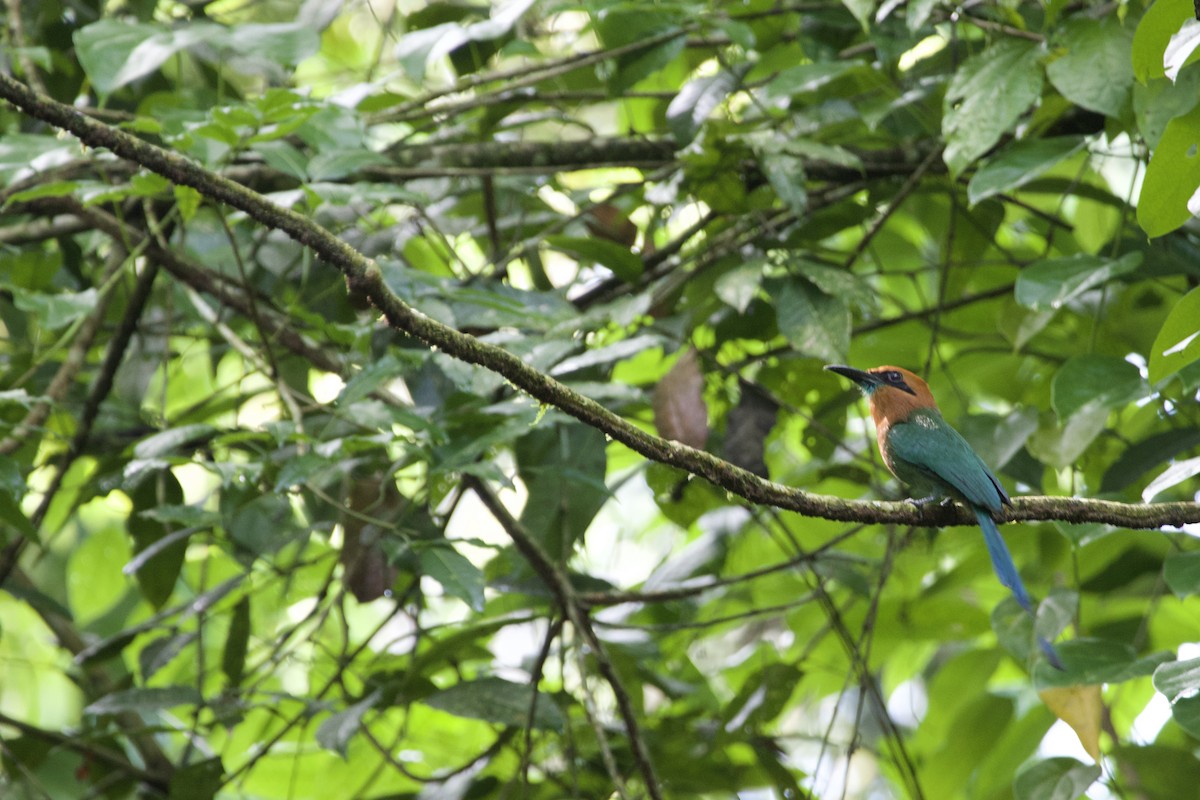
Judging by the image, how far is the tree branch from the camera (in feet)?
5.52

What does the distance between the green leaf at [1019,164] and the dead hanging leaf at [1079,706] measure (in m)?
1.05

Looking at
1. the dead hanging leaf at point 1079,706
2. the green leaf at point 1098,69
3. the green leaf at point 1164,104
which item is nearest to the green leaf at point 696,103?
the green leaf at point 1098,69

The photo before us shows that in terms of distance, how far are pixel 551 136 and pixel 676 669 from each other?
229 centimetres

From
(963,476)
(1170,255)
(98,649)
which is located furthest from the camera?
(98,649)

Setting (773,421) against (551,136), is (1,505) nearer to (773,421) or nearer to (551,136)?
(773,421)

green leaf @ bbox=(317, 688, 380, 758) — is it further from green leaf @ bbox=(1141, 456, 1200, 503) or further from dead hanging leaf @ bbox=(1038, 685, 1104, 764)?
green leaf @ bbox=(1141, 456, 1200, 503)

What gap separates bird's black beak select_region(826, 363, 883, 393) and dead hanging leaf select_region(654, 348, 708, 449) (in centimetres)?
32

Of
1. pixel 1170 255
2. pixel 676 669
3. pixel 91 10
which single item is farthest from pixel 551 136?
pixel 1170 255

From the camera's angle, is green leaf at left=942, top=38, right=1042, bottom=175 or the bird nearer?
the bird

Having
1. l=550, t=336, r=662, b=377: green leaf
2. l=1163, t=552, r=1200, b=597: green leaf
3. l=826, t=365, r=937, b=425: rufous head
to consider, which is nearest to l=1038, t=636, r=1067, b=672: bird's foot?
l=1163, t=552, r=1200, b=597: green leaf

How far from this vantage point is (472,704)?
277cm

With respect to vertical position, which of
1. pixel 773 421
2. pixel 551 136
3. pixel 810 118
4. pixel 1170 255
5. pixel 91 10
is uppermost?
pixel 551 136

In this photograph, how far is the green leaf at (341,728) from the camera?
2.60 m

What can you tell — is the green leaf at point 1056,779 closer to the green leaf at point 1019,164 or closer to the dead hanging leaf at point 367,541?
the green leaf at point 1019,164
